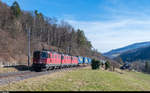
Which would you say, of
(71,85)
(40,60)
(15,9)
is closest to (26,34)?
(15,9)

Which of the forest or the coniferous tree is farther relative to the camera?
the coniferous tree

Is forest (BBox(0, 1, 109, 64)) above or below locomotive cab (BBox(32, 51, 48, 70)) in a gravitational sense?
above

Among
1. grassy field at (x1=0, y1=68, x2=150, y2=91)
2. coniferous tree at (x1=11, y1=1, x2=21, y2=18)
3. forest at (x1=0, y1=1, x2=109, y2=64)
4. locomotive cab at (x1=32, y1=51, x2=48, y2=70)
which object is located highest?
coniferous tree at (x1=11, y1=1, x2=21, y2=18)

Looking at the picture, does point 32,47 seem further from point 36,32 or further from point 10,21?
point 36,32

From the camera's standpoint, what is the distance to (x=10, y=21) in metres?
63.7

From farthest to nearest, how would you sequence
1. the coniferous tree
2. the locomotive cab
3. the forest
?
the coniferous tree
the forest
the locomotive cab

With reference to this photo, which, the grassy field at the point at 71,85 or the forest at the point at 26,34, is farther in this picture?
the forest at the point at 26,34

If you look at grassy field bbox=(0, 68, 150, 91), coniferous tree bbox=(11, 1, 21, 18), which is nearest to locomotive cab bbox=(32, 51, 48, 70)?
grassy field bbox=(0, 68, 150, 91)

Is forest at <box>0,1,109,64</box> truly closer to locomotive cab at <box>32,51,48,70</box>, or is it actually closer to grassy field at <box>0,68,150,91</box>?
locomotive cab at <box>32,51,48,70</box>

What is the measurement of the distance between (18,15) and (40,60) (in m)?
48.1

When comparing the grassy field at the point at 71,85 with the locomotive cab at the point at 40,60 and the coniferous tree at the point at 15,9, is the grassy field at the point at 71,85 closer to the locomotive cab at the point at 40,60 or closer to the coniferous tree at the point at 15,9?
the locomotive cab at the point at 40,60

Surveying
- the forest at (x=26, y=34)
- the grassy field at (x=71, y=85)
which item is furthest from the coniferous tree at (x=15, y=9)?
the grassy field at (x=71, y=85)

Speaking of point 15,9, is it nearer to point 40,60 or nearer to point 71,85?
point 40,60

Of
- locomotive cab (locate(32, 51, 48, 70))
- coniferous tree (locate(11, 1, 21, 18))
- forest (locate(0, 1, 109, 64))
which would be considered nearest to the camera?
locomotive cab (locate(32, 51, 48, 70))
